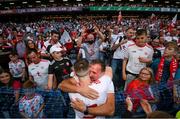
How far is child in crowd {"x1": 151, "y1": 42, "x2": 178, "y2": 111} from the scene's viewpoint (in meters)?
5.87

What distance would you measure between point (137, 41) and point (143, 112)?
1673 mm

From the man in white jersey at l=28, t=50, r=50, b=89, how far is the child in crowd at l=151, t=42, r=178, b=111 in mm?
2036

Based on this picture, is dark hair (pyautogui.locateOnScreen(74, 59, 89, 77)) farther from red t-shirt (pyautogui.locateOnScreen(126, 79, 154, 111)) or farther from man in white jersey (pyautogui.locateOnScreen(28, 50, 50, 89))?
man in white jersey (pyautogui.locateOnScreen(28, 50, 50, 89))

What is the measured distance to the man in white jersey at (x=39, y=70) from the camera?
249 inches

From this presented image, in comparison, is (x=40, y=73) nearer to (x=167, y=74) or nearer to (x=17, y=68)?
(x=17, y=68)

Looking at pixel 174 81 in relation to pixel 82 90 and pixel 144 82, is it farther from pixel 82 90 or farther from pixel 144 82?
pixel 82 90

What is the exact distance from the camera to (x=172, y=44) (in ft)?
19.9

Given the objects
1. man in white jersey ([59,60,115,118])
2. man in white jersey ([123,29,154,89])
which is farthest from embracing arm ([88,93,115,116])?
man in white jersey ([123,29,154,89])

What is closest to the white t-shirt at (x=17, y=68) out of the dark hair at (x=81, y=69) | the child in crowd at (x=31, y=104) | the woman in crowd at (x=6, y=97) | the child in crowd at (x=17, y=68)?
the child in crowd at (x=17, y=68)

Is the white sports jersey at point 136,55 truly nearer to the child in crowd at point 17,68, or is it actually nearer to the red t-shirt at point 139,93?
the red t-shirt at point 139,93

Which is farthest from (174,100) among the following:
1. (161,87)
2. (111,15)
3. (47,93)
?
(111,15)

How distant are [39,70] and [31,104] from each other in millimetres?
990

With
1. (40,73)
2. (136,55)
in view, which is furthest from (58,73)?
(136,55)

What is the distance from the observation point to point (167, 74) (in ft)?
20.6
